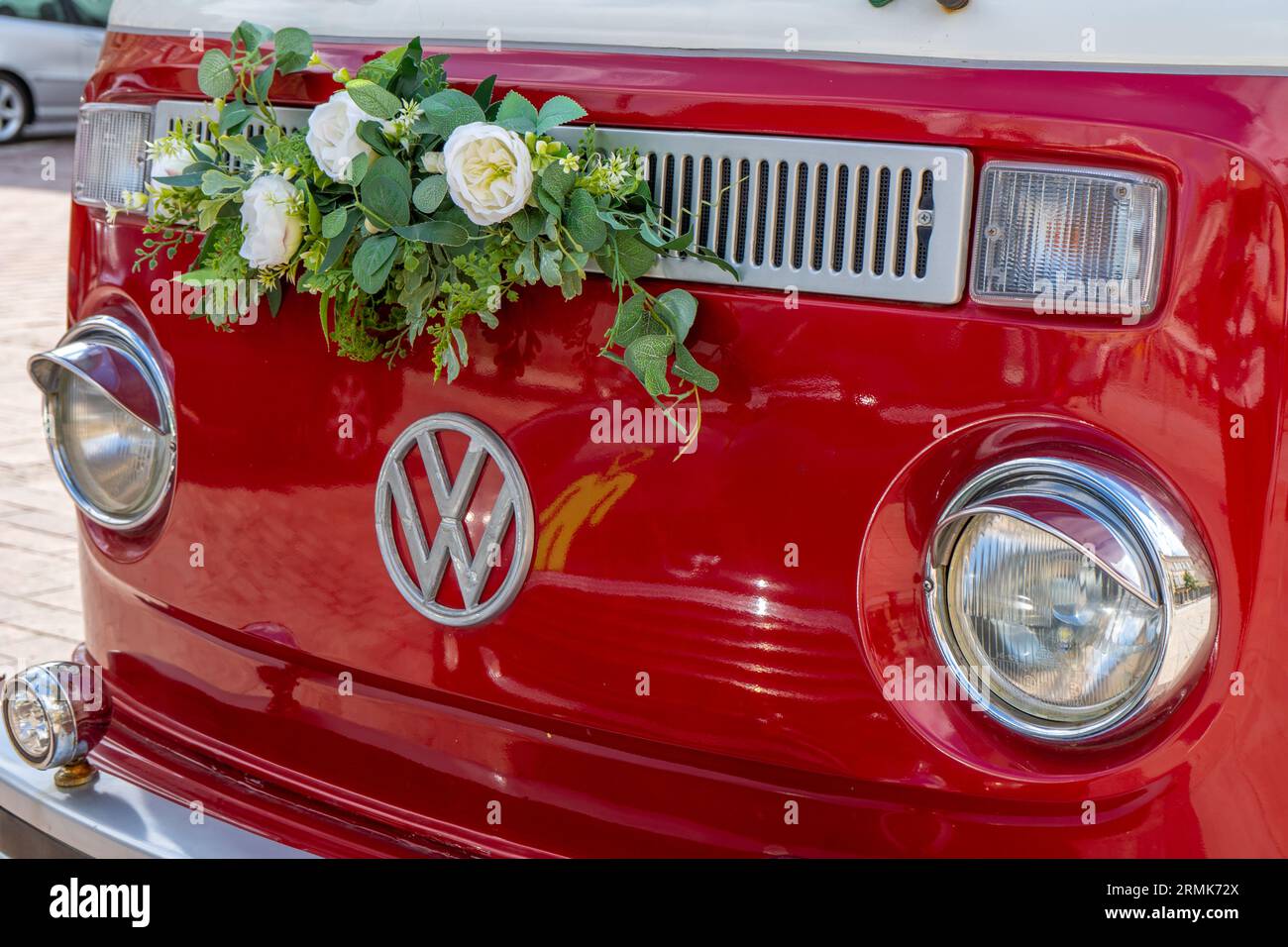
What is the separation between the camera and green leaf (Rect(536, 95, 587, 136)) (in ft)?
4.97

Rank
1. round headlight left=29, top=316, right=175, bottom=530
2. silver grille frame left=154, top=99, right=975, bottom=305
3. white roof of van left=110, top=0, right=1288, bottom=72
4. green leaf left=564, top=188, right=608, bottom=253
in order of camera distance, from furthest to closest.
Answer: round headlight left=29, top=316, right=175, bottom=530 < green leaf left=564, top=188, right=608, bottom=253 < silver grille frame left=154, top=99, right=975, bottom=305 < white roof of van left=110, top=0, right=1288, bottom=72

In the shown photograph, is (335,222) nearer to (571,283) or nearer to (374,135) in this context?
(374,135)

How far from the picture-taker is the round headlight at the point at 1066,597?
4.32ft

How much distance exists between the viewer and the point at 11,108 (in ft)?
44.8

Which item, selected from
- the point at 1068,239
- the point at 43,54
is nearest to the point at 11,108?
the point at 43,54

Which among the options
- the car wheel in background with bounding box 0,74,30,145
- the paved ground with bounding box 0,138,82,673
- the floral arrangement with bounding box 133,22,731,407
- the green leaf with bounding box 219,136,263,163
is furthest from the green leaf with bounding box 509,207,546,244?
the car wheel in background with bounding box 0,74,30,145

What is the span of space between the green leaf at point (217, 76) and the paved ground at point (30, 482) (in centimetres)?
175

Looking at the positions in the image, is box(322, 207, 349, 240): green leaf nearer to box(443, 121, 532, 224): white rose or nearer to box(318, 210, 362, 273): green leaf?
box(318, 210, 362, 273): green leaf

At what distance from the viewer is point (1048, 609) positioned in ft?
4.49

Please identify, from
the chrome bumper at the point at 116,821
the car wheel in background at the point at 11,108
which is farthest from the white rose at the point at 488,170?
the car wheel in background at the point at 11,108

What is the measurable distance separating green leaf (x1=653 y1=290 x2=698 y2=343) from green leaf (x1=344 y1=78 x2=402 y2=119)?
0.38m
